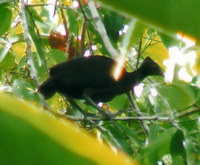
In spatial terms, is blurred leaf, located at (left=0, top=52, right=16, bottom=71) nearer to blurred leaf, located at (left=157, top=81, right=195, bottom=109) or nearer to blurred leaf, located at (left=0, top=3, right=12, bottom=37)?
blurred leaf, located at (left=0, top=3, right=12, bottom=37)

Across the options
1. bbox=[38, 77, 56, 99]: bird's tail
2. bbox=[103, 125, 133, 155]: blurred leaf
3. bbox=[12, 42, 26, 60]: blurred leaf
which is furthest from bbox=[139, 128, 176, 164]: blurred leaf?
bbox=[12, 42, 26, 60]: blurred leaf

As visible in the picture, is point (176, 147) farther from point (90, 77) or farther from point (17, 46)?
point (17, 46)

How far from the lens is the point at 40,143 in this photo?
164 millimetres

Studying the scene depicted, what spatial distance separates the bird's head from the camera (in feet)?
10.8

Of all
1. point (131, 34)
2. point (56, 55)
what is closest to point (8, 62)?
point (56, 55)

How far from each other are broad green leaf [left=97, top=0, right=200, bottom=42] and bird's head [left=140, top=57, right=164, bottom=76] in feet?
9.97

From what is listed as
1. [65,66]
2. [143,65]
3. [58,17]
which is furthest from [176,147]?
[58,17]

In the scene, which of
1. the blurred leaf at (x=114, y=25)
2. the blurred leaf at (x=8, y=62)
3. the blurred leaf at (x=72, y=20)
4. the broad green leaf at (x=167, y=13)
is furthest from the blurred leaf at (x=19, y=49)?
the broad green leaf at (x=167, y=13)

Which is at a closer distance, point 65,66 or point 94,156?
point 94,156

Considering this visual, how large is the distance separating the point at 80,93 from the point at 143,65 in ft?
2.02

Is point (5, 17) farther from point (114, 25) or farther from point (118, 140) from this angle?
point (118, 140)

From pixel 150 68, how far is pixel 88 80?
19.5 inches

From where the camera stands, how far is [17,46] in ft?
10.7

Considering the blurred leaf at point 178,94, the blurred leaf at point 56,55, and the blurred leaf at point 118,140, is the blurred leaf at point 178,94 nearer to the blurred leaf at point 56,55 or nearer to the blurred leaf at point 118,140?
the blurred leaf at point 118,140
